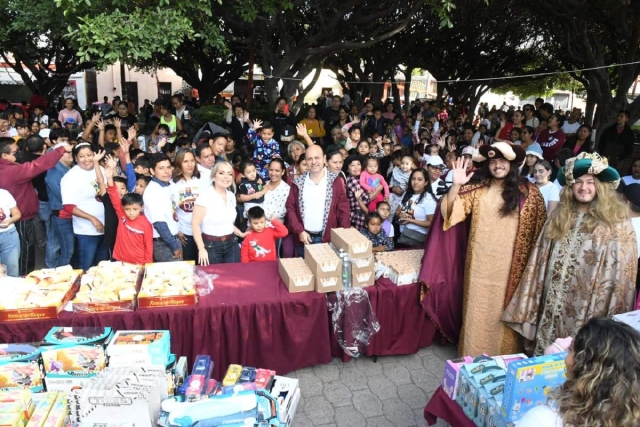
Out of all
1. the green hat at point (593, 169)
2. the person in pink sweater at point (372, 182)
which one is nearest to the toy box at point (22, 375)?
the green hat at point (593, 169)

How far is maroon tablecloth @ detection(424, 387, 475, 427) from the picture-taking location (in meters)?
2.76

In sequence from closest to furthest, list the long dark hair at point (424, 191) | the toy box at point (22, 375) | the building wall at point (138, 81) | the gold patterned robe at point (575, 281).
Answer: the toy box at point (22, 375) → the gold patterned robe at point (575, 281) → the long dark hair at point (424, 191) → the building wall at point (138, 81)

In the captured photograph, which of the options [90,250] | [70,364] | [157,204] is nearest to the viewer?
[70,364]

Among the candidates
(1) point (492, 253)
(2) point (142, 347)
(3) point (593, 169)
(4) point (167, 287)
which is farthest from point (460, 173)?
(2) point (142, 347)

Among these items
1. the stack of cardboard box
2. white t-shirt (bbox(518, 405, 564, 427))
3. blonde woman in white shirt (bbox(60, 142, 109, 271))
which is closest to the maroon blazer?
the stack of cardboard box

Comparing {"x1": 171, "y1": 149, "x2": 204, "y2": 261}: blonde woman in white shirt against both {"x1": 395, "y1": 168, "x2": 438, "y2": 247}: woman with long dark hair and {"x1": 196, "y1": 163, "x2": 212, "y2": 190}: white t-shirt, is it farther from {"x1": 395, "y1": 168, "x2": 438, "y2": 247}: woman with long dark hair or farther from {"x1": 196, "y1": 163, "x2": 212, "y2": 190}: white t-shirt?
{"x1": 395, "y1": 168, "x2": 438, "y2": 247}: woman with long dark hair

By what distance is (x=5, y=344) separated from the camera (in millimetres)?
2986

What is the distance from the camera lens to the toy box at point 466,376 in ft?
9.00

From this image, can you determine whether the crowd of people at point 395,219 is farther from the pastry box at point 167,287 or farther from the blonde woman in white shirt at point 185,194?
the pastry box at point 167,287

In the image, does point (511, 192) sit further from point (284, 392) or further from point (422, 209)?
point (284, 392)

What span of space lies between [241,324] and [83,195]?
84.3 inches

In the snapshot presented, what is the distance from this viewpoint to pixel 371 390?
3758mm

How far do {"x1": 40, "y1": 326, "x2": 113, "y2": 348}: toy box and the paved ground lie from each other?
55.0 inches

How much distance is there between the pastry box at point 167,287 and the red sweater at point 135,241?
1.46ft
